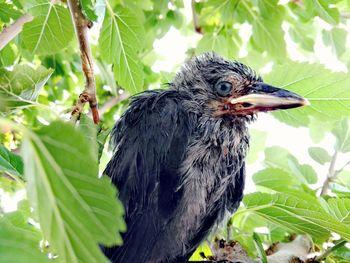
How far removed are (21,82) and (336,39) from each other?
1387 mm

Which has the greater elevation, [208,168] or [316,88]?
[316,88]

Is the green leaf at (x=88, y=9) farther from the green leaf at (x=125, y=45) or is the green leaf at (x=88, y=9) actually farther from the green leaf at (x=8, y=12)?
the green leaf at (x=8, y=12)

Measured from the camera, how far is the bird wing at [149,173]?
132cm

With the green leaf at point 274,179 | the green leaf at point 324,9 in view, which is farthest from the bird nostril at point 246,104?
the green leaf at point 324,9

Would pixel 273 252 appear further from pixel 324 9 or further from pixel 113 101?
pixel 113 101

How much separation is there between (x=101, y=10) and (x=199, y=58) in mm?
574

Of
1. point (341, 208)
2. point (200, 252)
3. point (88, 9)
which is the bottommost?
point (200, 252)

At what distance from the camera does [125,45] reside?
1.47 meters

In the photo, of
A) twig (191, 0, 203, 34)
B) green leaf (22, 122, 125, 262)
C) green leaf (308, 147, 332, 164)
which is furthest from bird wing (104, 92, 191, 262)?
green leaf (22, 122, 125, 262)

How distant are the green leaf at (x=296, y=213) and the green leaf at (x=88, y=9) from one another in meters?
0.61

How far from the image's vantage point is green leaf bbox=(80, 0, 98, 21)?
1.23 m

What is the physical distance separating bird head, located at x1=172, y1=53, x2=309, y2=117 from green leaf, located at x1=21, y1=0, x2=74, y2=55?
40 cm

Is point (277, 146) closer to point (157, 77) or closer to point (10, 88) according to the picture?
point (157, 77)

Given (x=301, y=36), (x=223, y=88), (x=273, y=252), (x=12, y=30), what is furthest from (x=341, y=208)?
(x=301, y=36)
